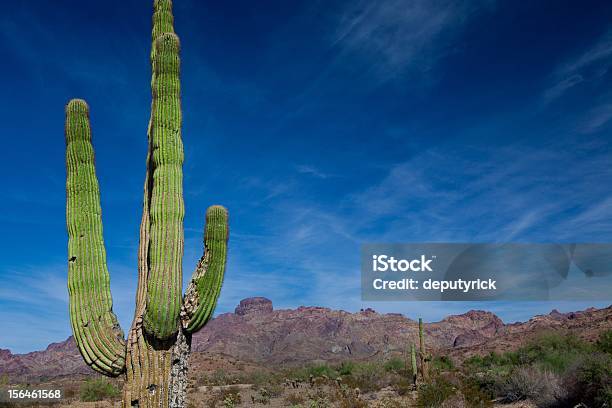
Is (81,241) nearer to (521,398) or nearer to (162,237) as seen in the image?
(162,237)

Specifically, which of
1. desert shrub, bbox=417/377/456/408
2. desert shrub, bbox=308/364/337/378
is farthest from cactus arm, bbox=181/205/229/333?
desert shrub, bbox=308/364/337/378

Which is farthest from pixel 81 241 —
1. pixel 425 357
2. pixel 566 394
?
pixel 425 357

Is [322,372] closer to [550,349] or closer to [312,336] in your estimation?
[550,349]

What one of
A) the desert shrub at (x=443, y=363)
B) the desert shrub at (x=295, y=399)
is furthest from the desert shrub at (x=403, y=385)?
the desert shrub at (x=443, y=363)

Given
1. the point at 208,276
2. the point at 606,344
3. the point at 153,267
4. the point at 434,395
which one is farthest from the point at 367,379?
the point at 153,267

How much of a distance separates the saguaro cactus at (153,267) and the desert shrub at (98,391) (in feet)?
62.9

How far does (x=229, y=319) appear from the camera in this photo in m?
138

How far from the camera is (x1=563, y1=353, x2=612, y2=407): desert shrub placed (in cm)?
1220

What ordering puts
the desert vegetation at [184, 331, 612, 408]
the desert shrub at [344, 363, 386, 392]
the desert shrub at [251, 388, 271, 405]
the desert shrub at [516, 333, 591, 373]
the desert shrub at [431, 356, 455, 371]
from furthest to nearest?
the desert shrub at [431, 356, 455, 371] → the desert shrub at [344, 363, 386, 392] → the desert shrub at [516, 333, 591, 373] → the desert shrub at [251, 388, 271, 405] → the desert vegetation at [184, 331, 612, 408]

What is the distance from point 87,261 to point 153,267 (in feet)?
3.92

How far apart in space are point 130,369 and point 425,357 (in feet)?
56.1

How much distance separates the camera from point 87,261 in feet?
23.9

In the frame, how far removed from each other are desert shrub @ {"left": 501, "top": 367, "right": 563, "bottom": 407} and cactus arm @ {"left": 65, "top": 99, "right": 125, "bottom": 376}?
12.1 meters

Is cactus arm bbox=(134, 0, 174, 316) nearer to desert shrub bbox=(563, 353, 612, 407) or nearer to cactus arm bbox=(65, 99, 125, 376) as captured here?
cactus arm bbox=(65, 99, 125, 376)
